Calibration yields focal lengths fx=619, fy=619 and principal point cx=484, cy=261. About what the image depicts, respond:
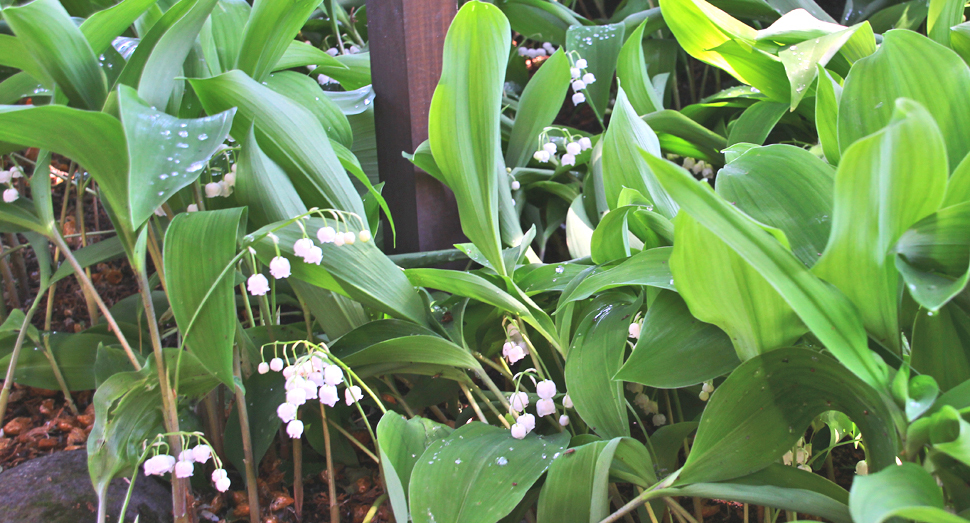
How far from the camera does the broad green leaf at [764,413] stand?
480mm

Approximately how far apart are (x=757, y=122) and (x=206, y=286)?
83 centimetres

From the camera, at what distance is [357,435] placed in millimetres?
923

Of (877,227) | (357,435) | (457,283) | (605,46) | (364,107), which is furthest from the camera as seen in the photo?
(605,46)

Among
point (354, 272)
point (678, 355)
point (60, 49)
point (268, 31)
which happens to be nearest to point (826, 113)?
point (678, 355)

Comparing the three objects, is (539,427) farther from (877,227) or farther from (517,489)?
(877,227)

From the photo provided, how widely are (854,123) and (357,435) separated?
75cm

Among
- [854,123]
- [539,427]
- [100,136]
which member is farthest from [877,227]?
[100,136]

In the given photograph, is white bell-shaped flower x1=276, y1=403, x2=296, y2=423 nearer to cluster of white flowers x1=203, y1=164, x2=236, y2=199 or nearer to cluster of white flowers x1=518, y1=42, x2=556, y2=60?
cluster of white flowers x1=203, y1=164, x2=236, y2=199

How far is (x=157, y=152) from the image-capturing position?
0.52 m

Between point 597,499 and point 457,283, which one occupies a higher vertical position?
point 457,283

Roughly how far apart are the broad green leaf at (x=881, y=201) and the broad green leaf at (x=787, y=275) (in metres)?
0.02

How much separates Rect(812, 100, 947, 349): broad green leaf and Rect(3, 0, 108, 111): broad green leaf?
0.62 meters

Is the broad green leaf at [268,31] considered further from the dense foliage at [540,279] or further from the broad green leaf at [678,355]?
the broad green leaf at [678,355]

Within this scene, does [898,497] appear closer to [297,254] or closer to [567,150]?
[297,254]
